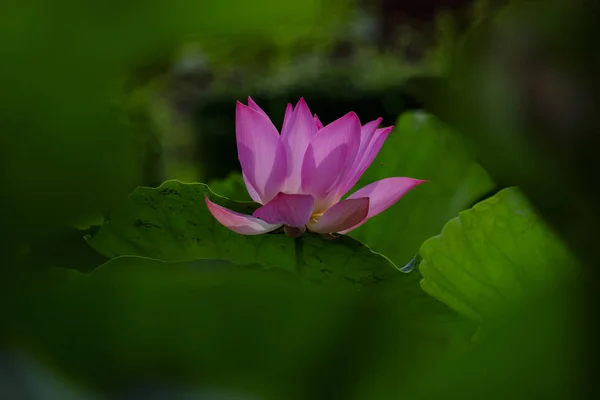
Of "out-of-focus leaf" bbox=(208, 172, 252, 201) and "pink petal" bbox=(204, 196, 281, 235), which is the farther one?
"out-of-focus leaf" bbox=(208, 172, 252, 201)

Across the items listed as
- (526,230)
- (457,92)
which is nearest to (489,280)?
(526,230)

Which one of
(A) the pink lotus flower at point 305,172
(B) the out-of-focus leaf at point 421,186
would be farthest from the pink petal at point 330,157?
(B) the out-of-focus leaf at point 421,186

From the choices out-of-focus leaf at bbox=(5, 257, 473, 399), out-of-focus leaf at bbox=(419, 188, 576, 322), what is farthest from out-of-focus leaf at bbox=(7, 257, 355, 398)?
out-of-focus leaf at bbox=(419, 188, 576, 322)

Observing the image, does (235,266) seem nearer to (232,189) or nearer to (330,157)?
(330,157)

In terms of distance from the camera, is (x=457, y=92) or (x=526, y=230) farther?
(x=526, y=230)

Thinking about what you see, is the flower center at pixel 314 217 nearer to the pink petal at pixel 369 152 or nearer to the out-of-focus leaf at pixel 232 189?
the pink petal at pixel 369 152

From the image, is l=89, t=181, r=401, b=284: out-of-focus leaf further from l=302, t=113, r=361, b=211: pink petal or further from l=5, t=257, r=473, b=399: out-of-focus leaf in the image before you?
l=5, t=257, r=473, b=399: out-of-focus leaf

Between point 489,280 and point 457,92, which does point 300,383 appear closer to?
point 457,92
